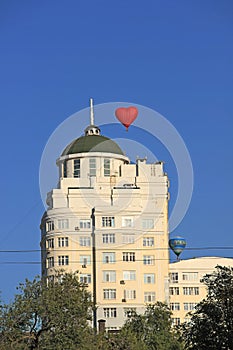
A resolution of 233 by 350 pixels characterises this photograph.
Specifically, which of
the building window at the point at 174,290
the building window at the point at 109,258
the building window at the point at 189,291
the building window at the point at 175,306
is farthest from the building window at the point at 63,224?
the building window at the point at 189,291

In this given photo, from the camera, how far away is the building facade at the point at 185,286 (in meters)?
153

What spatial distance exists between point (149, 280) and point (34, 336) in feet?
269

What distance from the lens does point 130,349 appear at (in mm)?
77812

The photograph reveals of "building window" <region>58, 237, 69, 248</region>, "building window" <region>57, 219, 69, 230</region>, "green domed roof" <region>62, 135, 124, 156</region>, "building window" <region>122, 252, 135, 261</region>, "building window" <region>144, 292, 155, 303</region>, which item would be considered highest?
"green domed roof" <region>62, 135, 124, 156</region>

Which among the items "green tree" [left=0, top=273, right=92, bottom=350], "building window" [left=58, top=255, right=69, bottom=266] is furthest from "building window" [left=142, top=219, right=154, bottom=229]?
"green tree" [left=0, top=273, right=92, bottom=350]

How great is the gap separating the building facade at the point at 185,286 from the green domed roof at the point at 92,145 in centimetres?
2140

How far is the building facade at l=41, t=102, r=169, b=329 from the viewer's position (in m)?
143

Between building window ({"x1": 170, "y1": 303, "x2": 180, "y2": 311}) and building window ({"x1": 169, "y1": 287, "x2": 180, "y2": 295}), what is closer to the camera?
building window ({"x1": 170, "y1": 303, "x2": 180, "y2": 311})

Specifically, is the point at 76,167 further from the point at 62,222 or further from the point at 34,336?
the point at 34,336

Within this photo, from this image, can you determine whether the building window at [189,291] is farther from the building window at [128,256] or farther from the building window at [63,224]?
the building window at [63,224]

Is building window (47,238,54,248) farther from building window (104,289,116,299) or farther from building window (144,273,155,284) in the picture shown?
building window (144,273,155,284)

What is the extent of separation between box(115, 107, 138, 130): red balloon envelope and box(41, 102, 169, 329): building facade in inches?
1335

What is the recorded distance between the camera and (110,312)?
142 metres

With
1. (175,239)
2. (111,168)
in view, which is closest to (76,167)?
(111,168)
